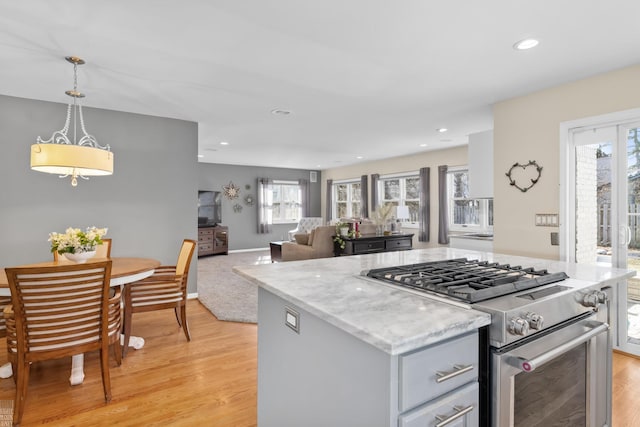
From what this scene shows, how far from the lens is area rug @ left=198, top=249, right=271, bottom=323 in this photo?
3.92 meters

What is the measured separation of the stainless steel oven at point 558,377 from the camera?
1106mm

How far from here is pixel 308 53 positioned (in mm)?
2551

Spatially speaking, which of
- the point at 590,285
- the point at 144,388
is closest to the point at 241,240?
the point at 144,388

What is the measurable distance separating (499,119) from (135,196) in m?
4.42

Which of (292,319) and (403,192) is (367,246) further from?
(292,319)

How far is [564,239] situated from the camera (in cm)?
321

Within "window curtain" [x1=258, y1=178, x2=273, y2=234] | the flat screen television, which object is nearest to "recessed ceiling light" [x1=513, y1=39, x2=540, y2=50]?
the flat screen television

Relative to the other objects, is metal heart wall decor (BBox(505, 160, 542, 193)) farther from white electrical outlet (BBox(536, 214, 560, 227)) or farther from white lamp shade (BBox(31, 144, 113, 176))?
white lamp shade (BBox(31, 144, 113, 176))

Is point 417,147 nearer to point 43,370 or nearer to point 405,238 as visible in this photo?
point 405,238

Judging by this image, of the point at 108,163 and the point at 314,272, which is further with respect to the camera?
the point at 108,163

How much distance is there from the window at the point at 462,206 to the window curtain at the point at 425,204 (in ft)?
1.47

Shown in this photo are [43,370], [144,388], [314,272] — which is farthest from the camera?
[43,370]

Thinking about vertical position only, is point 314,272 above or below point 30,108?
below

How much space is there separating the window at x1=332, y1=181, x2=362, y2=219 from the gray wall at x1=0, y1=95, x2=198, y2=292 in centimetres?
559
